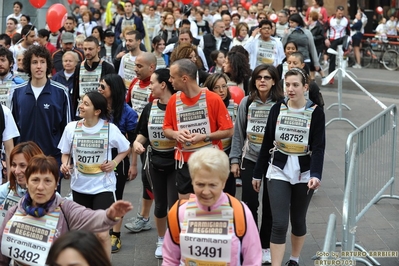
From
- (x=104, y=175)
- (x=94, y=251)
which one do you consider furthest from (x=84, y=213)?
(x=104, y=175)

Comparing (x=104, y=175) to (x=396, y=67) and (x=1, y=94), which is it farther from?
(x=396, y=67)

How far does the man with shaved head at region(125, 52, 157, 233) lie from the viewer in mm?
8088

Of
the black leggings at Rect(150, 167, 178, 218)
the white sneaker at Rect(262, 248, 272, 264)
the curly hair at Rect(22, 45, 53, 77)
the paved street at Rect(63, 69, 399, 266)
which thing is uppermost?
the curly hair at Rect(22, 45, 53, 77)

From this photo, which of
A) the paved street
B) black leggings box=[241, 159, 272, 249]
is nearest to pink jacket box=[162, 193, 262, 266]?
black leggings box=[241, 159, 272, 249]

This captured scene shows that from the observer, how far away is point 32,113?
7609mm

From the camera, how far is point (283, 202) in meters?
6.42

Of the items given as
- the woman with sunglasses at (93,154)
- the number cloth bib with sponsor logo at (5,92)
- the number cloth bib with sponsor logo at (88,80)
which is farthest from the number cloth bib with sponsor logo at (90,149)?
the number cloth bib with sponsor logo at (88,80)

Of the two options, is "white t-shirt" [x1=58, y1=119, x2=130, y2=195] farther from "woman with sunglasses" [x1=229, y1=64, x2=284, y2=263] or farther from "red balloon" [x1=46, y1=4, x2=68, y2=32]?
"red balloon" [x1=46, y1=4, x2=68, y2=32]

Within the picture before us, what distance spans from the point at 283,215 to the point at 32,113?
2.65 metres

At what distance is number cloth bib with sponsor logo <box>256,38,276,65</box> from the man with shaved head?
4.37 meters

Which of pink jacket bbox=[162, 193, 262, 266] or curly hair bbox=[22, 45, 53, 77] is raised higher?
curly hair bbox=[22, 45, 53, 77]

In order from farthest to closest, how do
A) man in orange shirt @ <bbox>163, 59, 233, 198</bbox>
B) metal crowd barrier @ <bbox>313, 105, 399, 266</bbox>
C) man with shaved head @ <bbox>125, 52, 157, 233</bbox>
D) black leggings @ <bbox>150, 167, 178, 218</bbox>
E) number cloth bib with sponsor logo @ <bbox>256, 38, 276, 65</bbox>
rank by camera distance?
number cloth bib with sponsor logo @ <bbox>256, 38, 276, 65</bbox> < man with shaved head @ <bbox>125, 52, 157, 233</bbox> < black leggings @ <bbox>150, 167, 178, 218</bbox> < man in orange shirt @ <bbox>163, 59, 233, 198</bbox> < metal crowd barrier @ <bbox>313, 105, 399, 266</bbox>

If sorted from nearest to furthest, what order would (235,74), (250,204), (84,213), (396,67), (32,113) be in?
(84,213)
(250,204)
(32,113)
(235,74)
(396,67)

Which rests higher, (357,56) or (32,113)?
(32,113)
